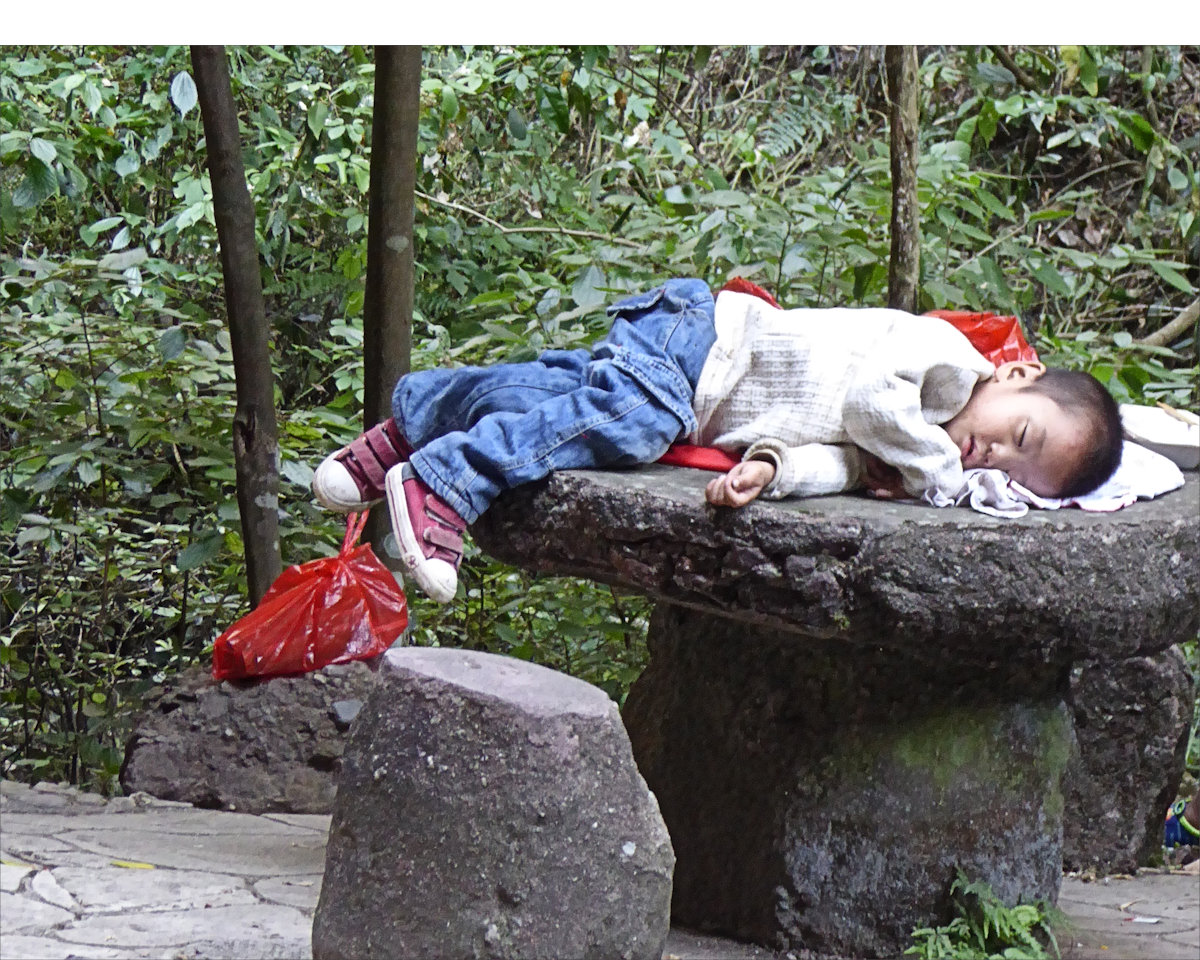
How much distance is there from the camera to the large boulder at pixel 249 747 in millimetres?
3648

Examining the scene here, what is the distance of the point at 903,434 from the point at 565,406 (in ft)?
1.96

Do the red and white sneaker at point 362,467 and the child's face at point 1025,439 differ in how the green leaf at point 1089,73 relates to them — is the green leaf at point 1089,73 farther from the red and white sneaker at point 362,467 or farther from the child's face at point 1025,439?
the red and white sneaker at point 362,467

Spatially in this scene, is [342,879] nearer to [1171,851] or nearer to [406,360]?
[406,360]

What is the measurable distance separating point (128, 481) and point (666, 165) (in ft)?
10.6

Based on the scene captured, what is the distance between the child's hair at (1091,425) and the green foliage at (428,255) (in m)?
1.43

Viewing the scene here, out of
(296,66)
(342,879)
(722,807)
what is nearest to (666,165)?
(296,66)

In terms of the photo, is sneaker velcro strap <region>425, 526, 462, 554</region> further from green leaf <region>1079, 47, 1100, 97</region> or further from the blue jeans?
green leaf <region>1079, 47, 1100, 97</region>

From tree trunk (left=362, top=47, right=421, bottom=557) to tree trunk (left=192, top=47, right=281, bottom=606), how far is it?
11.9 inches

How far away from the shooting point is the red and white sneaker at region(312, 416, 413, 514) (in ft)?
8.39

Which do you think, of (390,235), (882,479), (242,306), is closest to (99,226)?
(242,306)

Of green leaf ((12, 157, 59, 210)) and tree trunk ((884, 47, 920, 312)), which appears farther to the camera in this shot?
tree trunk ((884, 47, 920, 312))

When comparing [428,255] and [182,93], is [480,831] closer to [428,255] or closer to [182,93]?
[182,93]

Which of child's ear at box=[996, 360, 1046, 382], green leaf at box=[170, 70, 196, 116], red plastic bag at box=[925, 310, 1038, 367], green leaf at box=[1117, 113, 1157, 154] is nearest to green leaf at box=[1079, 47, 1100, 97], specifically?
green leaf at box=[1117, 113, 1157, 154]

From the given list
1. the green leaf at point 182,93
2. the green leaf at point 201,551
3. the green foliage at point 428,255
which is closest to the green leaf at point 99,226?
the green foliage at point 428,255
